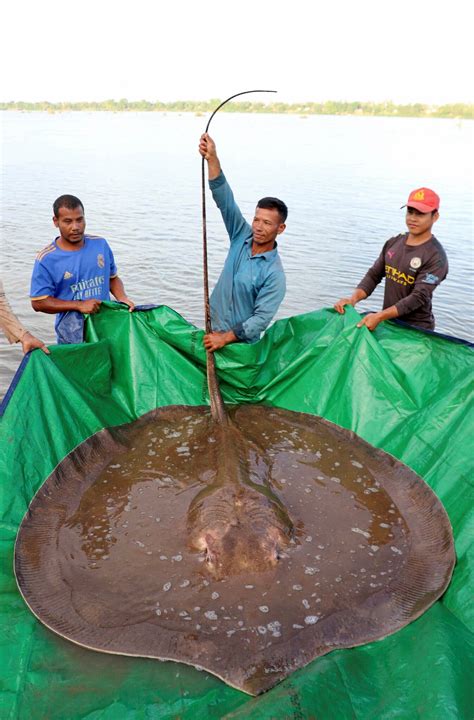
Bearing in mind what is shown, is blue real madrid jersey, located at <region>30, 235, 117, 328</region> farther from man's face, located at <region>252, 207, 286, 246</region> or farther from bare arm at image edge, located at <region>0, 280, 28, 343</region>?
man's face, located at <region>252, 207, 286, 246</region>

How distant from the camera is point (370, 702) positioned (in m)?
2.14

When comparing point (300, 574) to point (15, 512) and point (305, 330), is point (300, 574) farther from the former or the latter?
point (305, 330)

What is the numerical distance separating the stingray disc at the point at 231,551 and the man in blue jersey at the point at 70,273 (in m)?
1.07

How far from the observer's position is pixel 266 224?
13.3 ft

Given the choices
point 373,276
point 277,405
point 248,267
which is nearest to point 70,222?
point 248,267

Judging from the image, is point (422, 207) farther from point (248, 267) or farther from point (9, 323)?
point (9, 323)

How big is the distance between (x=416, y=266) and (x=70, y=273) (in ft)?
8.51

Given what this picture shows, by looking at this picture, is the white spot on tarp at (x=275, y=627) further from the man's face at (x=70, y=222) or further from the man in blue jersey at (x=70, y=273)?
the man's face at (x=70, y=222)

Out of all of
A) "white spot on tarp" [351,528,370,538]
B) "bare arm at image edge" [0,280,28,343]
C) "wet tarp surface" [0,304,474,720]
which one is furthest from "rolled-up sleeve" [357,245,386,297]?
"bare arm at image edge" [0,280,28,343]

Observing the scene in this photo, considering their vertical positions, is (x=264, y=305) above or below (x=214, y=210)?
above

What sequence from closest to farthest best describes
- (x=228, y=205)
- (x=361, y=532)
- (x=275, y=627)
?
1. (x=275, y=627)
2. (x=361, y=532)
3. (x=228, y=205)

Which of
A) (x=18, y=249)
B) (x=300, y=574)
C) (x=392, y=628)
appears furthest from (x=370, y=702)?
(x=18, y=249)

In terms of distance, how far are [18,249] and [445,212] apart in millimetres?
11034

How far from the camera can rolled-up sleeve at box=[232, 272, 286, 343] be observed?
4191mm
